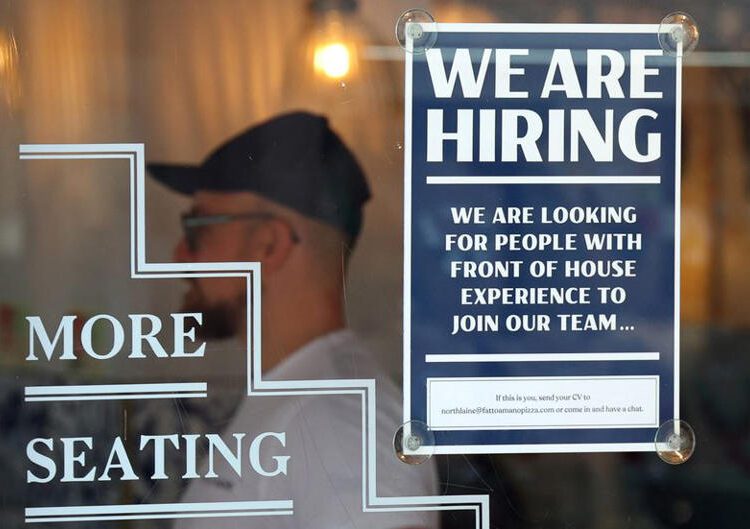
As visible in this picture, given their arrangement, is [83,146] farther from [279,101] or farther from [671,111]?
[671,111]

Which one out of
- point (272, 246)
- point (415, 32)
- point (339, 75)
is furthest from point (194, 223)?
point (415, 32)

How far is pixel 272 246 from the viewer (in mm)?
1328

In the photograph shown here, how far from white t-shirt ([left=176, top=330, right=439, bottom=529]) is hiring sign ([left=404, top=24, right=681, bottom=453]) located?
0.21ft

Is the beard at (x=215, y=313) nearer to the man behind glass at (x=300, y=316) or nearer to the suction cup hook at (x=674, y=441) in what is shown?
the man behind glass at (x=300, y=316)

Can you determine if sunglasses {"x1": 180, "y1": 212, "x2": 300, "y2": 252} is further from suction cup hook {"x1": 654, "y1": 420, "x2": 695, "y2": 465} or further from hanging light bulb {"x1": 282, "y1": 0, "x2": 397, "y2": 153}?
suction cup hook {"x1": 654, "y1": 420, "x2": 695, "y2": 465}

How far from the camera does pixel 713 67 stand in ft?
4.52

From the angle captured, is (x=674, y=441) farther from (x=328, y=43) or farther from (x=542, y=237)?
(x=328, y=43)

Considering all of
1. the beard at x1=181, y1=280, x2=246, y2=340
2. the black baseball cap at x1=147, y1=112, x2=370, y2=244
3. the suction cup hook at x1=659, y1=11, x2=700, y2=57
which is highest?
the suction cup hook at x1=659, y1=11, x2=700, y2=57

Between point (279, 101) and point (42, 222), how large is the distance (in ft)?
1.18

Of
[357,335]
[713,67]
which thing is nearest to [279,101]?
[357,335]

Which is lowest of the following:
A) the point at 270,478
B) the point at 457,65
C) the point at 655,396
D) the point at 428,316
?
the point at 270,478

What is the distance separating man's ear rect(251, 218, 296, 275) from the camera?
133 cm

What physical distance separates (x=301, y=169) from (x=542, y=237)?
349 millimetres

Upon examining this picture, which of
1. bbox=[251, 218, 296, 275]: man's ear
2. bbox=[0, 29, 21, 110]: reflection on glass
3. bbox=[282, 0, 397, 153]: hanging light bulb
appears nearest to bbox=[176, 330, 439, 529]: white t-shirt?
bbox=[251, 218, 296, 275]: man's ear
